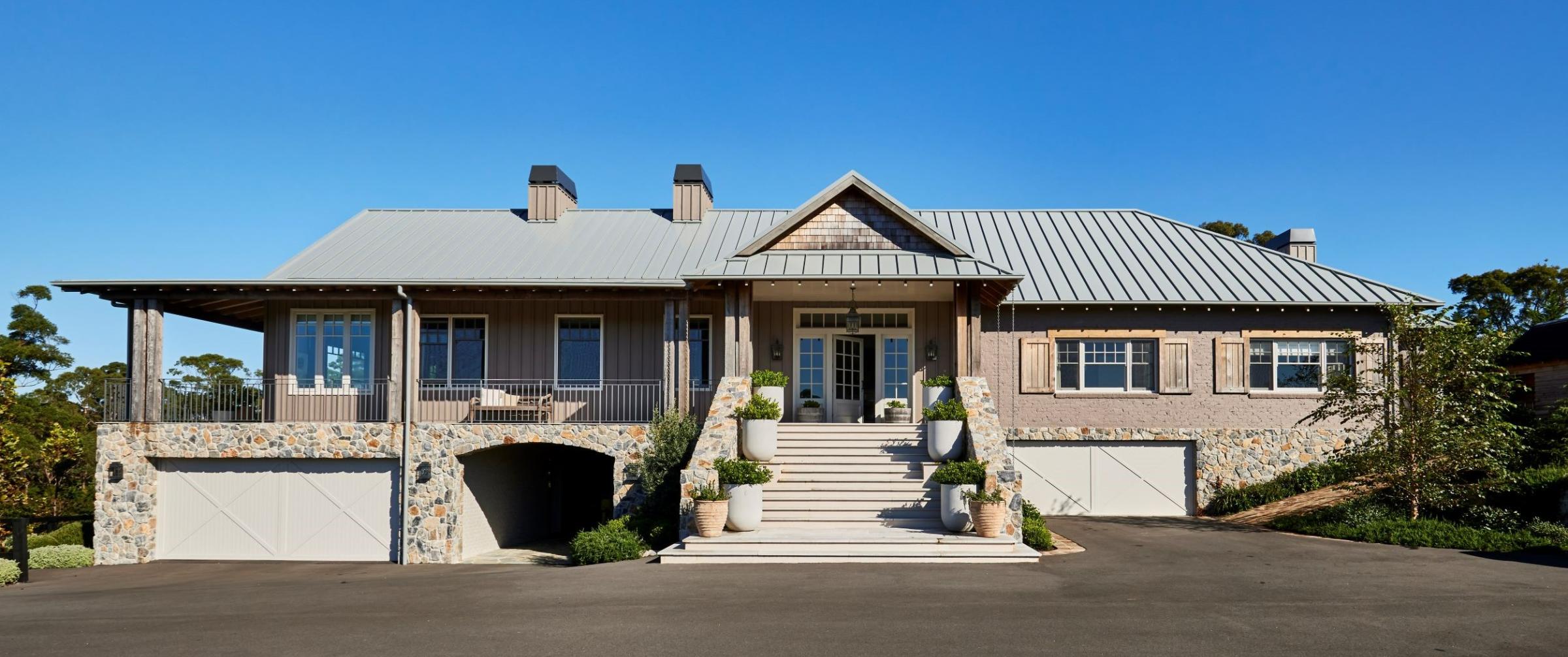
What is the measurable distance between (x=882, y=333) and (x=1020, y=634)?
1093 centimetres

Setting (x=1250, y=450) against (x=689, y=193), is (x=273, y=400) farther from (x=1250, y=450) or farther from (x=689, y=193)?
(x=1250, y=450)

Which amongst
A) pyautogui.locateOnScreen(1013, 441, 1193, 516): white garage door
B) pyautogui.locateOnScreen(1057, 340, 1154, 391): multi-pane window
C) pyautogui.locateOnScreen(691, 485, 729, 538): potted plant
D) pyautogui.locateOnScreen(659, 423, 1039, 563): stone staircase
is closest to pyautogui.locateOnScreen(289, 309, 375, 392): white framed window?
pyautogui.locateOnScreen(659, 423, 1039, 563): stone staircase

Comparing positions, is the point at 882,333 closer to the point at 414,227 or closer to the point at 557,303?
the point at 557,303

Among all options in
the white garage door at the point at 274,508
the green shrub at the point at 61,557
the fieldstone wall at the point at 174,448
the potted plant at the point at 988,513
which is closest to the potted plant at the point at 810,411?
the potted plant at the point at 988,513

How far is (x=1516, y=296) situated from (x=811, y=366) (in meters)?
30.7

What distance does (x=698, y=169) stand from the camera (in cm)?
2250

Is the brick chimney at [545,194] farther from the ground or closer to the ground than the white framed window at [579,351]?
farther from the ground

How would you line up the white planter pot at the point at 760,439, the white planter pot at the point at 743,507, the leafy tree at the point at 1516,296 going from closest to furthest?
the white planter pot at the point at 743,507
the white planter pot at the point at 760,439
the leafy tree at the point at 1516,296

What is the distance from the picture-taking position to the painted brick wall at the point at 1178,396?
63.1ft

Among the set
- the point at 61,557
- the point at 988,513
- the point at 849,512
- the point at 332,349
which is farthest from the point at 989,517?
the point at 61,557

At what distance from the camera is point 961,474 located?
1280 cm

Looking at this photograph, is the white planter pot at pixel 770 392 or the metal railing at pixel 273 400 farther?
the metal railing at pixel 273 400

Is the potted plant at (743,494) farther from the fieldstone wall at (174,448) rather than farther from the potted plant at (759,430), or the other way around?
the fieldstone wall at (174,448)

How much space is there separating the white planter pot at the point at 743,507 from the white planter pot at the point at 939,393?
159 inches
